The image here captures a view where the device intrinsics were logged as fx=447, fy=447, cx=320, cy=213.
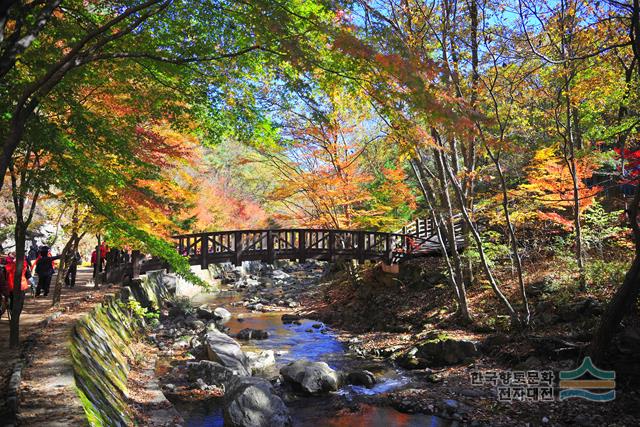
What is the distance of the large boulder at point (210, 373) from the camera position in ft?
31.4

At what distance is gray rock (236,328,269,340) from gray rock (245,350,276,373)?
2403 millimetres

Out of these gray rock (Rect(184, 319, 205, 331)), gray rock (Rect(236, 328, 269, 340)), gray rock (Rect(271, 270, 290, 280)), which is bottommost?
gray rock (Rect(236, 328, 269, 340))

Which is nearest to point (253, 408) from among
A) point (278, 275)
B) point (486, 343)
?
point (486, 343)

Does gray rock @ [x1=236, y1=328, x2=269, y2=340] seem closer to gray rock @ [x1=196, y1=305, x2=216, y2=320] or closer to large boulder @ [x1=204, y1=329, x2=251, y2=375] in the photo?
large boulder @ [x1=204, y1=329, x2=251, y2=375]

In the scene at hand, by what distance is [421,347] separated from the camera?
36.3 ft

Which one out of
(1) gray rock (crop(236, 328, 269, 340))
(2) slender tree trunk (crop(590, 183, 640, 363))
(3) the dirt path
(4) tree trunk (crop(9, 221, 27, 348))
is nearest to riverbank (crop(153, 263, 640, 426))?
(1) gray rock (crop(236, 328, 269, 340))

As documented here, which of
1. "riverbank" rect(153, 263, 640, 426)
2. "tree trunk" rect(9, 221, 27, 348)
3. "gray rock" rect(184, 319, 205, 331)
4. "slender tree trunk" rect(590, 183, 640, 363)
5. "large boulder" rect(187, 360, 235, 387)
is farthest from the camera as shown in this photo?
"gray rock" rect(184, 319, 205, 331)

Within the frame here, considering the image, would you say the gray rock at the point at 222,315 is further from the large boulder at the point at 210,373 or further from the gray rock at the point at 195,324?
the large boulder at the point at 210,373

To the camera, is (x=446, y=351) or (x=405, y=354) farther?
(x=405, y=354)

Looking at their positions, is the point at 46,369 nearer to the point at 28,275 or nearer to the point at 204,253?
the point at 28,275

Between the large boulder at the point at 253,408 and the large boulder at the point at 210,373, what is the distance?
1864mm

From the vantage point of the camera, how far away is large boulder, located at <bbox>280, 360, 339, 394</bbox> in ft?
30.1

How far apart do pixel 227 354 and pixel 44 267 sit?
5.59 metres

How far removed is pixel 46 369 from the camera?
594 centimetres
